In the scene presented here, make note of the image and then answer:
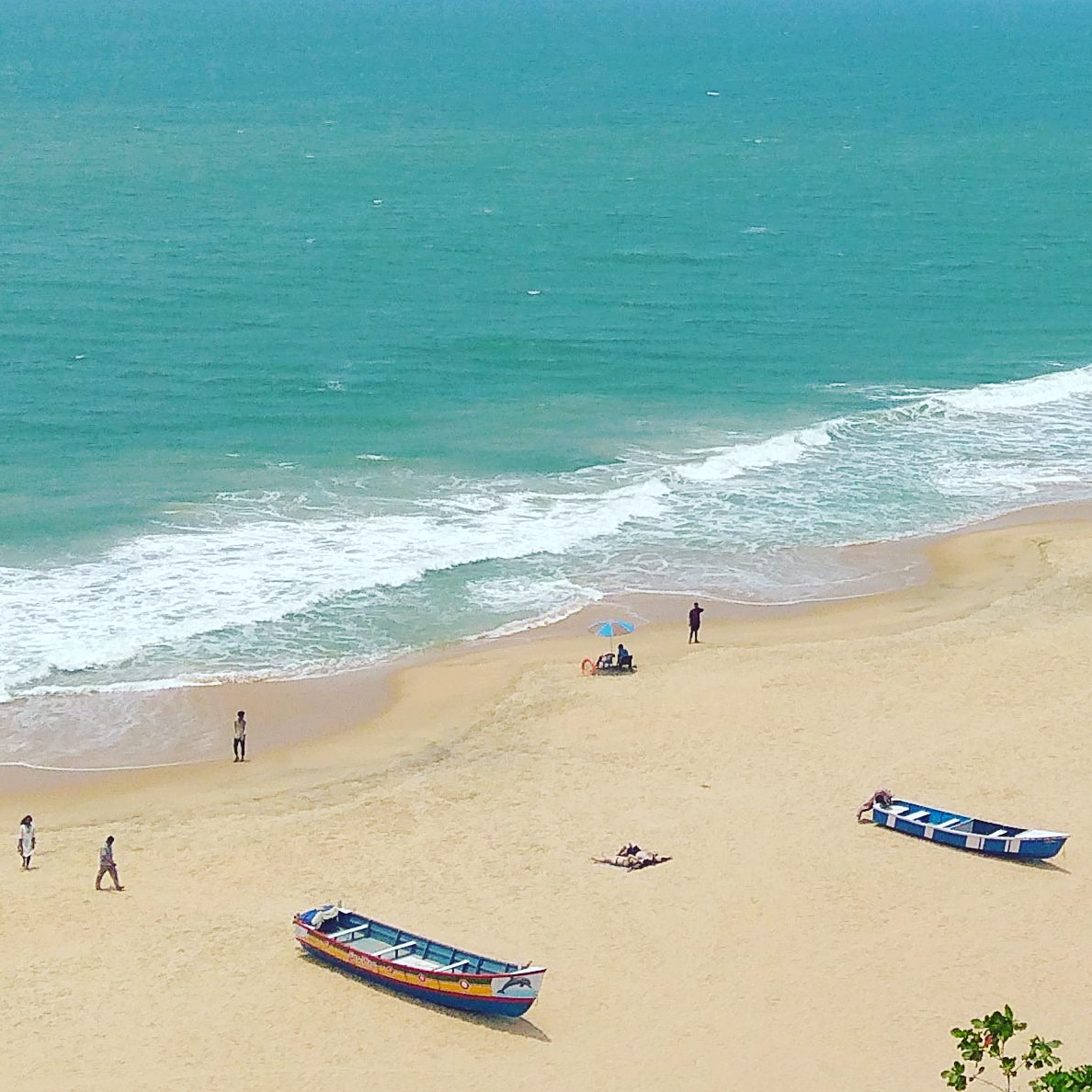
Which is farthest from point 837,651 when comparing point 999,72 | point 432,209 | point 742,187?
point 999,72

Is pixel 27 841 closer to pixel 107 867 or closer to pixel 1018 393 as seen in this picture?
pixel 107 867

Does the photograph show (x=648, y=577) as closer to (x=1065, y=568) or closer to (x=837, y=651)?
(x=837, y=651)

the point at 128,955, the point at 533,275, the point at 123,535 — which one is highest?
the point at 533,275

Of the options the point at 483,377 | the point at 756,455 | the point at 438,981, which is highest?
the point at 483,377

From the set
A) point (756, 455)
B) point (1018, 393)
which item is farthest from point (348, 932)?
point (1018, 393)

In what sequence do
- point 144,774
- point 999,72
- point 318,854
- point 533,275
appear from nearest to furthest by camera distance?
point 318,854 → point 144,774 → point 533,275 → point 999,72

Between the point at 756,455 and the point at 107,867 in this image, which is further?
the point at 756,455

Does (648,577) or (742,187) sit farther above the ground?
(742,187)
